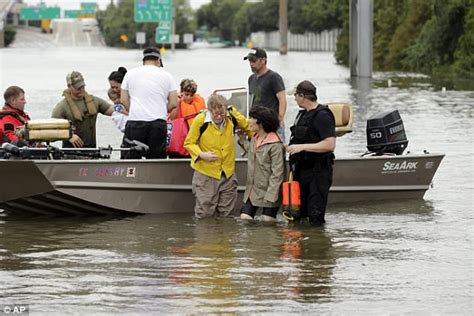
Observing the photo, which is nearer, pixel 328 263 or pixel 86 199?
pixel 328 263

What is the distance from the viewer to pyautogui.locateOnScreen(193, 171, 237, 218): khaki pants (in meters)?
15.1

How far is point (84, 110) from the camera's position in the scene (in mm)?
16125

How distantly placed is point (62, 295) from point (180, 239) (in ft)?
10.6

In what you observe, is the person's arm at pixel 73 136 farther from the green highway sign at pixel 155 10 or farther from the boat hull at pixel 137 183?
the green highway sign at pixel 155 10

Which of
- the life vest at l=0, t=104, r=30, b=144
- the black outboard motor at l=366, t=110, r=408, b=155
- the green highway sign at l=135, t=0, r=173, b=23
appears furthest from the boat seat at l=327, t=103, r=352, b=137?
the green highway sign at l=135, t=0, r=173, b=23

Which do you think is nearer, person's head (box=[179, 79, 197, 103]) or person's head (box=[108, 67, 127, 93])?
person's head (box=[179, 79, 197, 103])

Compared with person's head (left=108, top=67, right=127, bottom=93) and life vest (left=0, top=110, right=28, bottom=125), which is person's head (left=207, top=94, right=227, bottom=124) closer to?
person's head (left=108, top=67, right=127, bottom=93)

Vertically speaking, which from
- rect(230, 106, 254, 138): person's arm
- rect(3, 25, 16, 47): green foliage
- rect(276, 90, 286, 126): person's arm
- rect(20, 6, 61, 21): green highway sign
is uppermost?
rect(276, 90, 286, 126): person's arm

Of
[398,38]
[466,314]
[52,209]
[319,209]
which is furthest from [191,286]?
[398,38]

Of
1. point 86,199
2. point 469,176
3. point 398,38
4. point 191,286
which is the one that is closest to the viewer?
point 191,286

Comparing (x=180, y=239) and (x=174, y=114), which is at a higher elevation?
(x=174, y=114)

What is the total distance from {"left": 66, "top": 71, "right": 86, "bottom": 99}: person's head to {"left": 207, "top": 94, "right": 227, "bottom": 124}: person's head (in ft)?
5.66

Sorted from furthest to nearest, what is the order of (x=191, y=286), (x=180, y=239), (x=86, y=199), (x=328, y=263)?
1. (x=86, y=199)
2. (x=180, y=239)
3. (x=328, y=263)
4. (x=191, y=286)

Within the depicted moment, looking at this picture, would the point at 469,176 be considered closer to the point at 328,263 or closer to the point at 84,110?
the point at 84,110
